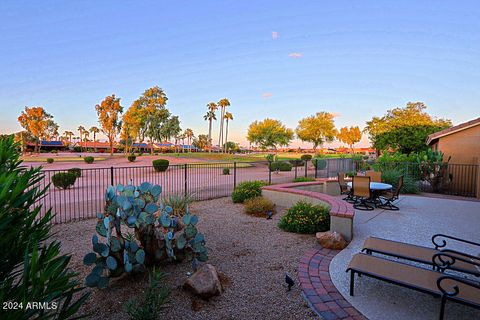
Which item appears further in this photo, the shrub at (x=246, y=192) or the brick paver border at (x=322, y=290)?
the shrub at (x=246, y=192)

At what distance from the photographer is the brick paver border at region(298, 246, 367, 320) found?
9.41ft

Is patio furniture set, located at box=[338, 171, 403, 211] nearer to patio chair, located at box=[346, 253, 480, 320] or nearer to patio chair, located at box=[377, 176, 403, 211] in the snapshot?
patio chair, located at box=[377, 176, 403, 211]

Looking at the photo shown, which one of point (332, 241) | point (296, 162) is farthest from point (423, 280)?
point (296, 162)

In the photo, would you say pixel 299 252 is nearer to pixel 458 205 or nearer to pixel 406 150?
pixel 458 205

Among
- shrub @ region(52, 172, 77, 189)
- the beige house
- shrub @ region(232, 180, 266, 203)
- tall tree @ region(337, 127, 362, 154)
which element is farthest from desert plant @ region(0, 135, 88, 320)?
tall tree @ region(337, 127, 362, 154)

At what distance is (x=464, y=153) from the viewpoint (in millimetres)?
12383

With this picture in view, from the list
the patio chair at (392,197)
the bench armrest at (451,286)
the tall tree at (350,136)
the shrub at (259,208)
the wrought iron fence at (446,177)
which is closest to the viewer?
the bench armrest at (451,286)

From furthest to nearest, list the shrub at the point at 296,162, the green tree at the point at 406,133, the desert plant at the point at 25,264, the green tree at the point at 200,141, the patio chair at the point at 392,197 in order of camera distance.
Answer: the green tree at the point at 200,141, the green tree at the point at 406,133, the shrub at the point at 296,162, the patio chair at the point at 392,197, the desert plant at the point at 25,264

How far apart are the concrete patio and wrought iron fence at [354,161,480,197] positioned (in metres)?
2.71

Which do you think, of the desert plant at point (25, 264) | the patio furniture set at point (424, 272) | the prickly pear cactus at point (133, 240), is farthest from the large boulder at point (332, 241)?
the desert plant at point (25, 264)

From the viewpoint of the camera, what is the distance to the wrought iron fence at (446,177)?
446 inches

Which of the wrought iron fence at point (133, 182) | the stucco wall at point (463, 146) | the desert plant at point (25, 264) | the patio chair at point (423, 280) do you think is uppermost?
the stucco wall at point (463, 146)

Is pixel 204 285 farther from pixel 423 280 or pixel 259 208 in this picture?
pixel 259 208

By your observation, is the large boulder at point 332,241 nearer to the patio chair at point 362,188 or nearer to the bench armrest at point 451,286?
the bench armrest at point 451,286
